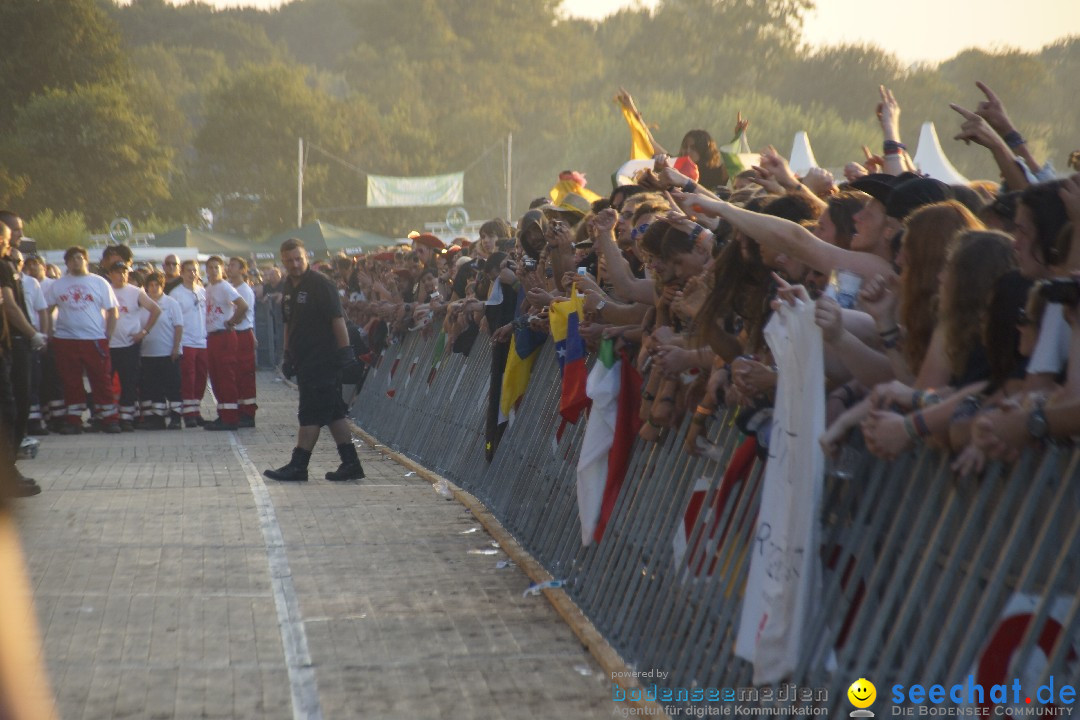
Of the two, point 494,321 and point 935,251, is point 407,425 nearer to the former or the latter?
point 494,321

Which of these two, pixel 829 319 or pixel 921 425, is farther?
pixel 829 319

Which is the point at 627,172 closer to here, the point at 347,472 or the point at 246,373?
the point at 347,472

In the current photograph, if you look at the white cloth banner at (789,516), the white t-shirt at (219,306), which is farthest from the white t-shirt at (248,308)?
the white cloth banner at (789,516)

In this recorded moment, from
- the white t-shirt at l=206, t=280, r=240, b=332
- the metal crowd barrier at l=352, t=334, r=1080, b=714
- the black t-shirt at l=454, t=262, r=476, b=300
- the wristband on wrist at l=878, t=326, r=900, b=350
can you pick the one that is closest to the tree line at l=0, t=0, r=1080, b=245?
the white t-shirt at l=206, t=280, r=240, b=332

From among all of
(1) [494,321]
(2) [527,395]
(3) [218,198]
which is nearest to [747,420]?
(2) [527,395]

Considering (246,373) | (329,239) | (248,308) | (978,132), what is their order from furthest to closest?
(329,239), (248,308), (246,373), (978,132)

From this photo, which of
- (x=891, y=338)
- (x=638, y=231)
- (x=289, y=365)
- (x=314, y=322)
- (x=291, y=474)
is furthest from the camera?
(x=289, y=365)

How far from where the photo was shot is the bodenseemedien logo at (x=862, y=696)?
13.6 feet

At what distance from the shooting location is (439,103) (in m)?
113

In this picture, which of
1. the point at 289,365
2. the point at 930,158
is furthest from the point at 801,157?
the point at 289,365

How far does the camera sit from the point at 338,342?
12.7 meters

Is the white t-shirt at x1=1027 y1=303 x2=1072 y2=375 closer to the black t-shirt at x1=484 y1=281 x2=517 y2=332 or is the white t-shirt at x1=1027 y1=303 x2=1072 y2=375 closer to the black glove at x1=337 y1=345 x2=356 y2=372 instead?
the black t-shirt at x1=484 y1=281 x2=517 y2=332

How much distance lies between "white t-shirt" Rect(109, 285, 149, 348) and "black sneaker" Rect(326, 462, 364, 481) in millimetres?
6633

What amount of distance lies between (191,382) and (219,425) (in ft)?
2.94
